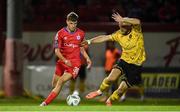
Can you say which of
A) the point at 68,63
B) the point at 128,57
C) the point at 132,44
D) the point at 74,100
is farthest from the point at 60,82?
the point at 132,44

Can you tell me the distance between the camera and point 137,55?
1841 cm

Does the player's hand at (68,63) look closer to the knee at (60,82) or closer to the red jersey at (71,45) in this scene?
the red jersey at (71,45)

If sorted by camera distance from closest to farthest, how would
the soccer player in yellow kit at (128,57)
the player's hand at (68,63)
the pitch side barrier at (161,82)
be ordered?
1. the player's hand at (68,63)
2. the soccer player in yellow kit at (128,57)
3. the pitch side barrier at (161,82)

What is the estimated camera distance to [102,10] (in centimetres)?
2834

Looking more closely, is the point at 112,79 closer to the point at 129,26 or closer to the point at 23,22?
the point at 129,26

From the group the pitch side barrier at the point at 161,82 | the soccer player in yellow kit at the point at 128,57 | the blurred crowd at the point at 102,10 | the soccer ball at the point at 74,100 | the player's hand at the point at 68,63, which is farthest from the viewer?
the blurred crowd at the point at 102,10

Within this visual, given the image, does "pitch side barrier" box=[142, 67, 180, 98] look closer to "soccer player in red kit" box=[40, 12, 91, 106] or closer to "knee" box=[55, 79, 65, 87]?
"soccer player in red kit" box=[40, 12, 91, 106]

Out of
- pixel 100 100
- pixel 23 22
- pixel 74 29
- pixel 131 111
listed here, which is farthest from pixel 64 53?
pixel 23 22

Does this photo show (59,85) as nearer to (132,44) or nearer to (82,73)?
(132,44)

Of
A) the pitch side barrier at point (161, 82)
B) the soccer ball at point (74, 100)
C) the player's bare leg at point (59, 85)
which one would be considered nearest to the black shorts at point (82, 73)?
the pitch side barrier at point (161, 82)

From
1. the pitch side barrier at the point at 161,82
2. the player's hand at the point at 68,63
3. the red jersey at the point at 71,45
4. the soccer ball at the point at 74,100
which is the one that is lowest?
the pitch side barrier at the point at 161,82

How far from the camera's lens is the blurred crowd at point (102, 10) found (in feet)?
91.5

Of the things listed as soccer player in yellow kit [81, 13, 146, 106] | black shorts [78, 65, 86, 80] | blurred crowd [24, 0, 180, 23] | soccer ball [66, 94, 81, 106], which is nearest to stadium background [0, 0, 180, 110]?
blurred crowd [24, 0, 180, 23]

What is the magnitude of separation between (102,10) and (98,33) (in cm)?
154
